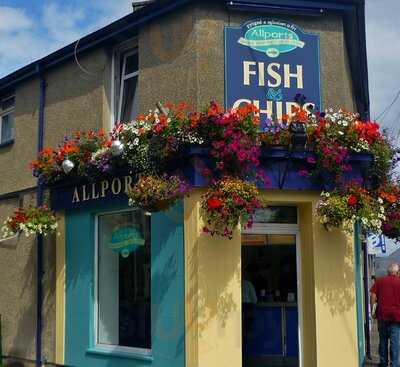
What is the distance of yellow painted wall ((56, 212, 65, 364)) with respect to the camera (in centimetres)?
1108

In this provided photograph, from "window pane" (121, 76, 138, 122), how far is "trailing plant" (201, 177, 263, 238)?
270cm

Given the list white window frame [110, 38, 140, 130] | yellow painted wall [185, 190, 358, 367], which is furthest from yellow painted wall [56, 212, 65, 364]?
yellow painted wall [185, 190, 358, 367]

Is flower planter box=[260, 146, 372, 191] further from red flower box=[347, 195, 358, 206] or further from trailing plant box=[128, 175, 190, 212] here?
trailing plant box=[128, 175, 190, 212]

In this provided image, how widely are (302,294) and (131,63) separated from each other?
4.53m

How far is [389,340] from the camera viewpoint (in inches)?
418

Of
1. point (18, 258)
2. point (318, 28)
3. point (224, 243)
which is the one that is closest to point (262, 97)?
point (318, 28)

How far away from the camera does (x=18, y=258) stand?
12.6 meters

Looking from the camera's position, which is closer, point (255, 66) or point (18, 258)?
point (255, 66)

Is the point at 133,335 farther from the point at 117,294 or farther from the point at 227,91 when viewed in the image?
the point at 227,91

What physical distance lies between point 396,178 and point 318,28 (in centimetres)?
248

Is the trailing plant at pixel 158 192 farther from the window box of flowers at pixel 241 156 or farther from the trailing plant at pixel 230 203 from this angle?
the trailing plant at pixel 230 203

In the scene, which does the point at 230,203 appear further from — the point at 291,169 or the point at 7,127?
the point at 7,127

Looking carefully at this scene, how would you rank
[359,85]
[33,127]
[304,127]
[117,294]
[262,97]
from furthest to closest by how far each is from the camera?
[359,85] < [33,127] < [117,294] < [262,97] < [304,127]

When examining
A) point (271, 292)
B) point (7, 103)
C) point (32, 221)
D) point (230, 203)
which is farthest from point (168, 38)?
point (7, 103)
